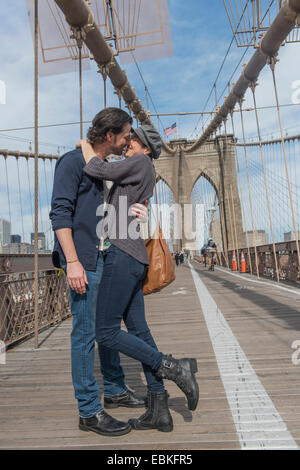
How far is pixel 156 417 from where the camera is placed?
1.46 metres

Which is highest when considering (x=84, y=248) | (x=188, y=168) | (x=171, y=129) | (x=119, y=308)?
(x=171, y=129)

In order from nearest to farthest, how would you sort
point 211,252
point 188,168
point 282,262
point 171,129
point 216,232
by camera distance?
point 282,262 < point 211,252 < point 171,129 < point 216,232 < point 188,168

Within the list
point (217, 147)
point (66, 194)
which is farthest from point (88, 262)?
point (217, 147)

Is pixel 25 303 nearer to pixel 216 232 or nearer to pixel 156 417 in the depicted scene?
pixel 156 417

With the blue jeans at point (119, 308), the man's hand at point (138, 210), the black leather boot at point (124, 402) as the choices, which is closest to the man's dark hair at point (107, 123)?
the man's hand at point (138, 210)

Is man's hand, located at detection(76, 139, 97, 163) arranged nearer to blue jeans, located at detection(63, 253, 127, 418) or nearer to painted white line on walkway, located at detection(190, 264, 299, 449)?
blue jeans, located at detection(63, 253, 127, 418)

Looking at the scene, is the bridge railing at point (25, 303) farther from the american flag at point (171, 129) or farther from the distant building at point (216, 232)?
the distant building at point (216, 232)

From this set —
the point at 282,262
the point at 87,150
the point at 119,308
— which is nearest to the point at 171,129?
the point at 282,262

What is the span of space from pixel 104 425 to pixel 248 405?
631 mm

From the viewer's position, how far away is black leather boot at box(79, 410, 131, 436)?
4.70 ft

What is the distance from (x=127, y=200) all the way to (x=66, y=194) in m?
0.23

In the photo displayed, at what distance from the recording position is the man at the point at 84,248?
4.70 ft

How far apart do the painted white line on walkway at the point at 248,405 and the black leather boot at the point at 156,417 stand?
0.26 m

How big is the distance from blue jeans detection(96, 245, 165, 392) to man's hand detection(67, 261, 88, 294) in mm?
80
